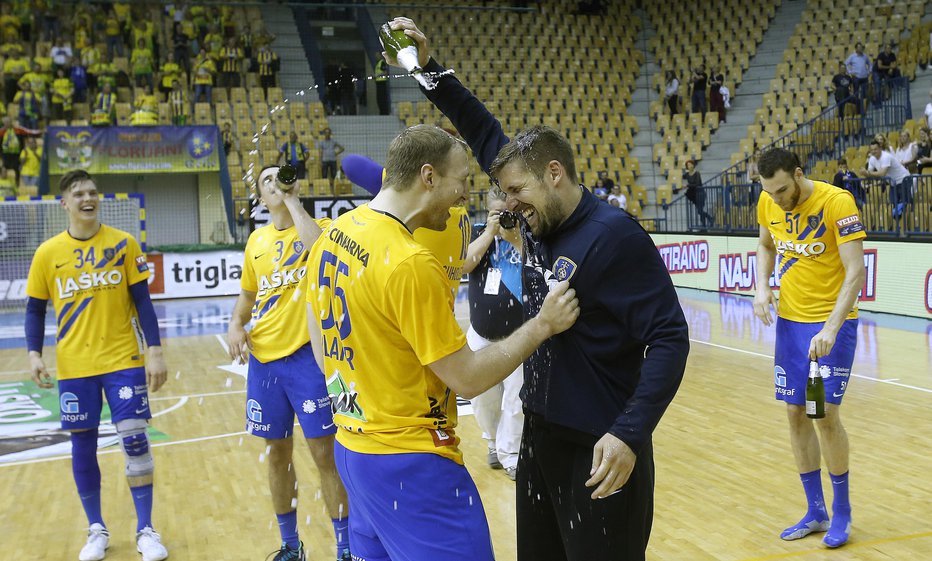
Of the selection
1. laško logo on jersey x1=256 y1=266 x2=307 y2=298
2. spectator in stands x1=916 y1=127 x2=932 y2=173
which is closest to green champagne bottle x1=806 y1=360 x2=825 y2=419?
laško logo on jersey x1=256 y1=266 x2=307 y2=298

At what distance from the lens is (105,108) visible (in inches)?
810

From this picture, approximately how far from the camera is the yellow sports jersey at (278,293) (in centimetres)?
473

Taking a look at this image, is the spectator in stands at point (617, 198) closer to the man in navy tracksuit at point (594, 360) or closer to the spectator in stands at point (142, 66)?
the spectator in stands at point (142, 66)

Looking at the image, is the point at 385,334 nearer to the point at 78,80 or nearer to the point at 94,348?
the point at 94,348

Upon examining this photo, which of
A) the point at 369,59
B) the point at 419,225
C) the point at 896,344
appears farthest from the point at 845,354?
the point at 369,59

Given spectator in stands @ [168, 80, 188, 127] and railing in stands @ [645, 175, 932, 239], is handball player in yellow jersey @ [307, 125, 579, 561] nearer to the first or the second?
railing in stands @ [645, 175, 932, 239]

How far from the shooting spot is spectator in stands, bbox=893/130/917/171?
50.5ft

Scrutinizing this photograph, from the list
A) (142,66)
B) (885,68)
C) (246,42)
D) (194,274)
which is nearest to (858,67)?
(885,68)

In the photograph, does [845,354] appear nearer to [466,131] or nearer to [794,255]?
[794,255]

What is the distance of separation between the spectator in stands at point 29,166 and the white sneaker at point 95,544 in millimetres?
16924

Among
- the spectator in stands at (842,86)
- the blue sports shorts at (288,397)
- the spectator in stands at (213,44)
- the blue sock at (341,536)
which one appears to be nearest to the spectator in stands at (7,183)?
the spectator in stands at (213,44)

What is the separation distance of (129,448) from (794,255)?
395 cm

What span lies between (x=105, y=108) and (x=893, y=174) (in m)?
16.6

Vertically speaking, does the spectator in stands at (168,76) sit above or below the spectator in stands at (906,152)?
above
